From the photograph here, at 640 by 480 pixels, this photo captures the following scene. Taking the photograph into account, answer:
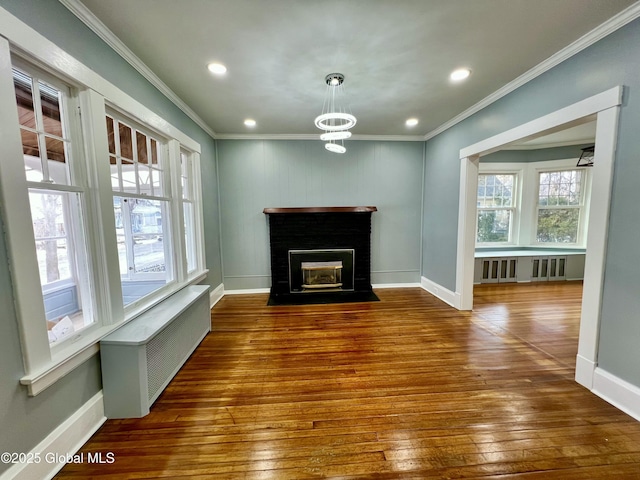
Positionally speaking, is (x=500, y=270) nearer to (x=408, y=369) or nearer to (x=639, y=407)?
(x=639, y=407)

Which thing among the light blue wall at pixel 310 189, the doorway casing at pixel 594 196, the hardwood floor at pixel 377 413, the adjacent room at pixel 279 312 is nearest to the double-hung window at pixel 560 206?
the adjacent room at pixel 279 312

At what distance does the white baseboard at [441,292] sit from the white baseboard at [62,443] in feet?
13.2

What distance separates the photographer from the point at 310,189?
4.45 m

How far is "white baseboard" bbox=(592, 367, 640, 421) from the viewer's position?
1.69 metres

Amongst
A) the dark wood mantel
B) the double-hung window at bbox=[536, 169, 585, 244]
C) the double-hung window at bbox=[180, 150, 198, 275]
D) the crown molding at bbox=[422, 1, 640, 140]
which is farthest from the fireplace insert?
the double-hung window at bbox=[536, 169, 585, 244]

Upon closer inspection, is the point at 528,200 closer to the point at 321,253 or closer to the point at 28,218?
the point at 321,253

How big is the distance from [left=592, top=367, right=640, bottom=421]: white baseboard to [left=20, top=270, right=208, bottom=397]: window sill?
367cm

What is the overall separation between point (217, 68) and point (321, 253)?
2.96 m

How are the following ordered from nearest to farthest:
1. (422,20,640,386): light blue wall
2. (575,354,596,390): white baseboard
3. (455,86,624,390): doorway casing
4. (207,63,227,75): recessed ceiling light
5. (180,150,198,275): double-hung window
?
(422,20,640,386): light blue wall → (455,86,624,390): doorway casing → (575,354,596,390): white baseboard → (207,63,227,75): recessed ceiling light → (180,150,198,275): double-hung window

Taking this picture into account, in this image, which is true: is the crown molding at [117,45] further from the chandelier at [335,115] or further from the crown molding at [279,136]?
the chandelier at [335,115]

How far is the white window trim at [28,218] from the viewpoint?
3.88ft

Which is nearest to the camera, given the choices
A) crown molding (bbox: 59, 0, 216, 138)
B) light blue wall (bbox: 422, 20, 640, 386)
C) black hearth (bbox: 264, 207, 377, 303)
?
crown molding (bbox: 59, 0, 216, 138)

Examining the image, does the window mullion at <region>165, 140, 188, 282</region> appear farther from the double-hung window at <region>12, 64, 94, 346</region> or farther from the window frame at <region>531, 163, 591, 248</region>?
the window frame at <region>531, 163, 591, 248</region>

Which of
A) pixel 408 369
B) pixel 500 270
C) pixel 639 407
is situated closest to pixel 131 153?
pixel 408 369
